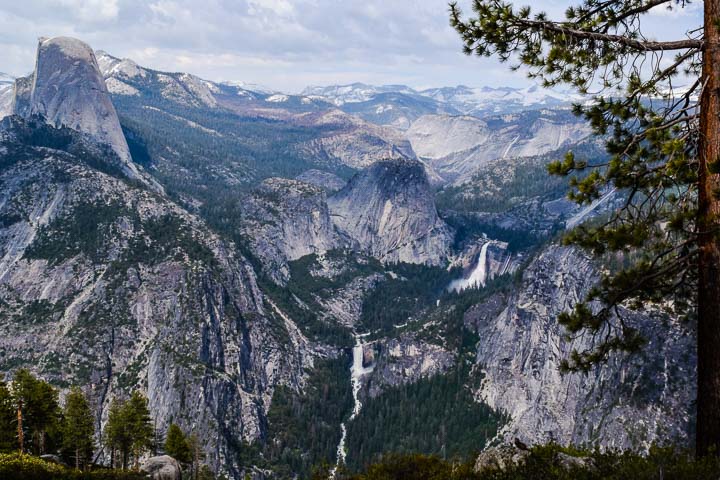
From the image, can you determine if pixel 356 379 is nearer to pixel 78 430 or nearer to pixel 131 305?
pixel 131 305

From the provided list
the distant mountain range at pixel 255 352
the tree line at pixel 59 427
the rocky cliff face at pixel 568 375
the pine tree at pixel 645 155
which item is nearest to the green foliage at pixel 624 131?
the pine tree at pixel 645 155

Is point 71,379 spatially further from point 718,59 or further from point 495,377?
point 718,59

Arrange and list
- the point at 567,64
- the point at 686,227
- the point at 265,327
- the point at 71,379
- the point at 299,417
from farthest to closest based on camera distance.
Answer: the point at 265,327 < the point at 299,417 < the point at 71,379 < the point at 567,64 < the point at 686,227

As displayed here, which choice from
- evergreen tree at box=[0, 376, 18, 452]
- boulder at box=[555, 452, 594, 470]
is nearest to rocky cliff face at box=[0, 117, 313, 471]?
evergreen tree at box=[0, 376, 18, 452]

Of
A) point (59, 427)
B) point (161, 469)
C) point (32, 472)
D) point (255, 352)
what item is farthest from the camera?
point (255, 352)

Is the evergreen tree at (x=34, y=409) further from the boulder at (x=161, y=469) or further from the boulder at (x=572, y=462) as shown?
the boulder at (x=572, y=462)

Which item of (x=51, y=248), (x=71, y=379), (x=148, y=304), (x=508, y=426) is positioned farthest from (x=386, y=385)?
(x=51, y=248)

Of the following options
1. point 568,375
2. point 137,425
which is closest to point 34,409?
point 137,425

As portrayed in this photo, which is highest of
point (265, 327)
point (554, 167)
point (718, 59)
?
point (718, 59)

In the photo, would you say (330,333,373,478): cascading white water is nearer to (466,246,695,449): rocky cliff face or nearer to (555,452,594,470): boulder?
(466,246,695,449): rocky cliff face
